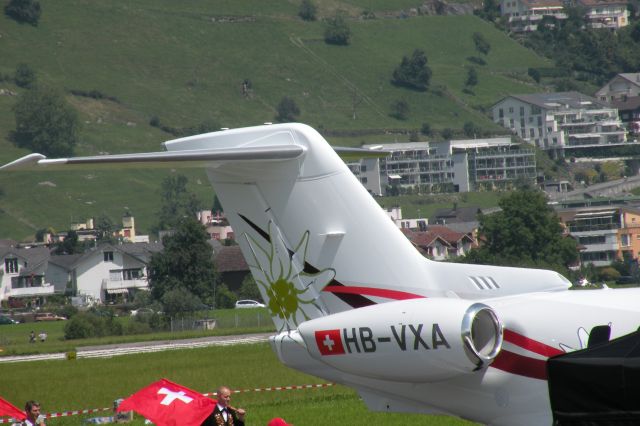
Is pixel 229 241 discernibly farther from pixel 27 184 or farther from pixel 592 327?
pixel 592 327

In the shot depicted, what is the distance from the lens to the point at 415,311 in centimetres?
1323

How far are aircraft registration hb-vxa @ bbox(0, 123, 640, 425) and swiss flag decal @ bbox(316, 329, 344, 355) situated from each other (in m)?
0.01

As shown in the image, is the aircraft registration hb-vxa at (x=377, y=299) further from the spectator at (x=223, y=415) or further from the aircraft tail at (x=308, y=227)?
the spectator at (x=223, y=415)

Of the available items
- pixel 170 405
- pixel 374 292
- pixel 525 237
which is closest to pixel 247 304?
pixel 525 237

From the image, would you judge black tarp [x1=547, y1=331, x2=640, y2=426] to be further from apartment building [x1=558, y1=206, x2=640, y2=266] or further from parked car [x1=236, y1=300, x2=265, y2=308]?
apartment building [x1=558, y1=206, x2=640, y2=266]

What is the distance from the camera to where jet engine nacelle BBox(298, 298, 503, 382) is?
12906mm

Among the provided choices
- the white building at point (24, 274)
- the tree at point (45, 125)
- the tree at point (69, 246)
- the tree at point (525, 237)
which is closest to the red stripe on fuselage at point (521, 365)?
the tree at point (525, 237)

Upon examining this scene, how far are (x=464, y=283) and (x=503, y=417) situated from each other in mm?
1651

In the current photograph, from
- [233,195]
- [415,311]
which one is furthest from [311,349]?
[233,195]

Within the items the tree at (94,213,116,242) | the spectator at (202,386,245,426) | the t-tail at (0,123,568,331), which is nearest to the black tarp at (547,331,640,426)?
the t-tail at (0,123,568,331)

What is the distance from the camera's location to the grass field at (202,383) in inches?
960

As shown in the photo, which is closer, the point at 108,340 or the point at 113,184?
the point at 108,340

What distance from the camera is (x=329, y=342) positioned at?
A: 1391cm

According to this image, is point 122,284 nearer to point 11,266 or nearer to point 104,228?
point 11,266
